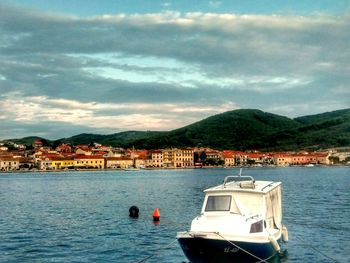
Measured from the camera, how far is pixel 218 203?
25.5 m

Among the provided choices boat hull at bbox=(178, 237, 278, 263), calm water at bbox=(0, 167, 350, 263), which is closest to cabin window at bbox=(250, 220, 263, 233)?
boat hull at bbox=(178, 237, 278, 263)

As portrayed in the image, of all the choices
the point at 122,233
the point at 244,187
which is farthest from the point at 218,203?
the point at 122,233

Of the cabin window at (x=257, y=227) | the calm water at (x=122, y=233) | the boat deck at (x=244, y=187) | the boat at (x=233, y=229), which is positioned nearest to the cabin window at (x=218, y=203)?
the boat at (x=233, y=229)

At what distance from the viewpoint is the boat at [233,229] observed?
22641 millimetres

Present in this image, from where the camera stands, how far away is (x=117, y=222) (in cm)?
4578

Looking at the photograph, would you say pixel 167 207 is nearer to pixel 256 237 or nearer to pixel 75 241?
pixel 75 241

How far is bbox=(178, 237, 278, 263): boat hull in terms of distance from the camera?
73.9 feet

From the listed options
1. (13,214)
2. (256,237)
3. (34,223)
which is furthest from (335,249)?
(13,214)

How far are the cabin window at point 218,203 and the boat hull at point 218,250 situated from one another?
2.59 meters

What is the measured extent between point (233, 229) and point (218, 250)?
1220mm

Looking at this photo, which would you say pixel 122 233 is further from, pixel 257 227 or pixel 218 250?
pixel 218 250

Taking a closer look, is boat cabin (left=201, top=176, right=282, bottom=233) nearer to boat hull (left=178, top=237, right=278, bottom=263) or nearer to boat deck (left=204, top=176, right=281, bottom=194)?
boat deck (left=204, top=176, right=281, bottom=194)

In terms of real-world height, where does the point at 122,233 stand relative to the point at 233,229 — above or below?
below

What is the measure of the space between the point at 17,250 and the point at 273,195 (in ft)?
51.8
